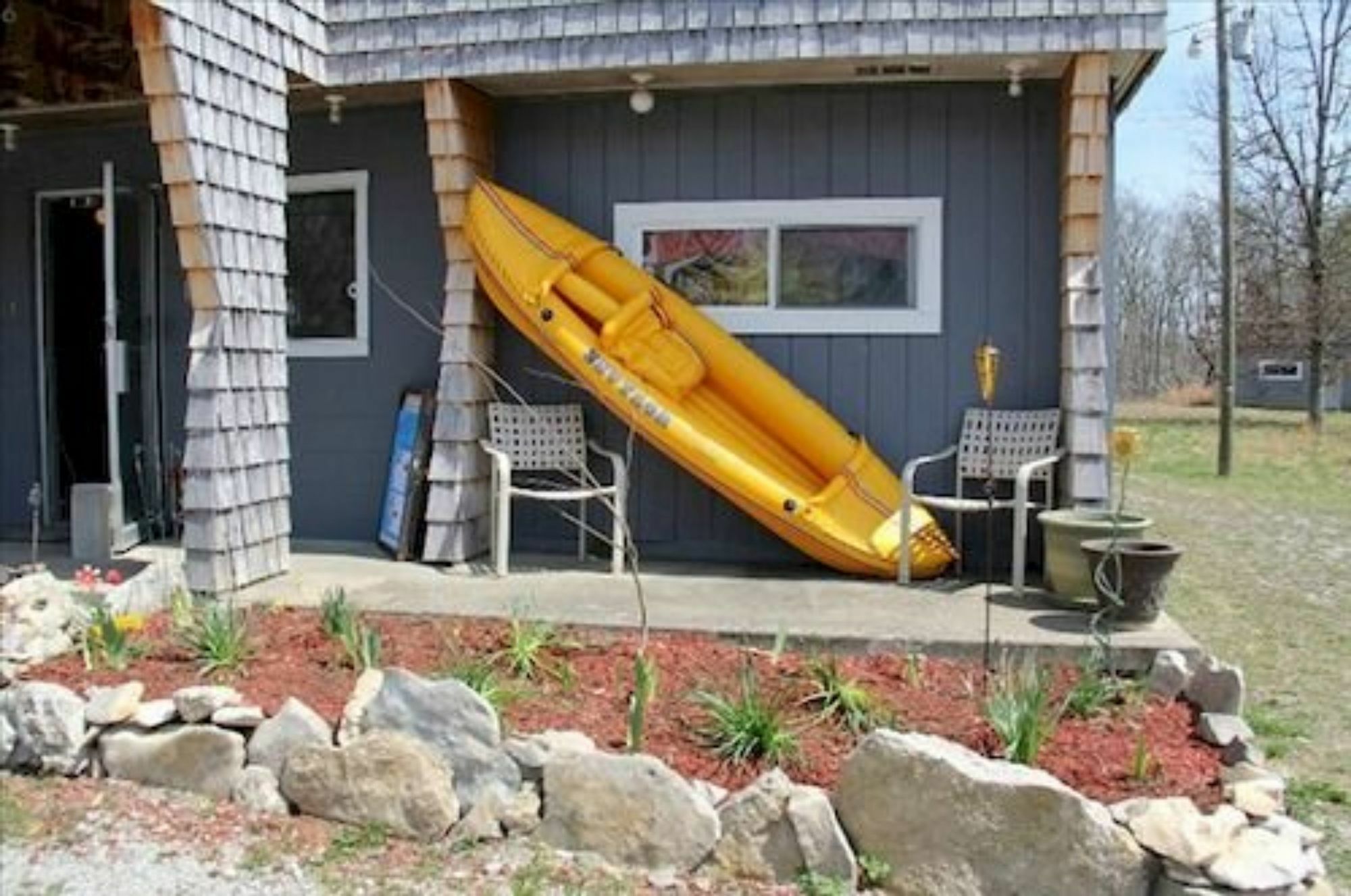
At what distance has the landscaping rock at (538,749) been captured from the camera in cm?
332

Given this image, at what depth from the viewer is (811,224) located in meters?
6.21

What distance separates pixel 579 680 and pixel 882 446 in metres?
2.60

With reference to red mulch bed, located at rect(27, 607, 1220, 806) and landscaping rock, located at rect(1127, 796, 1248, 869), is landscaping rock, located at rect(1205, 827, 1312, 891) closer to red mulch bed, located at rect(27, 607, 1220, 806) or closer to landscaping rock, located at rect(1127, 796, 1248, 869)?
landscaping rock, located at rect(1127, 796, 1248, 869)

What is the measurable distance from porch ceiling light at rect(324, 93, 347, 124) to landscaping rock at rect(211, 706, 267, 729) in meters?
3.78

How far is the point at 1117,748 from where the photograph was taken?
140 inches

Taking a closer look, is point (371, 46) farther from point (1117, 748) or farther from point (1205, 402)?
point (1205, 402)

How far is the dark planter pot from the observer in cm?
447

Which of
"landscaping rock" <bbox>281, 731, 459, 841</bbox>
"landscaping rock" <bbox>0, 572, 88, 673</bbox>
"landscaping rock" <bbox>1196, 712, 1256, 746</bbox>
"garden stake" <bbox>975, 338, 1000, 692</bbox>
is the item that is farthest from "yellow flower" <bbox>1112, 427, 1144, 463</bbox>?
"landscaping rock" <bbox>0, 572, 88, 673</bbox>

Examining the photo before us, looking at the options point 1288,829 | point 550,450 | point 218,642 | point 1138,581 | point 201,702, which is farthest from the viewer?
point 550,450

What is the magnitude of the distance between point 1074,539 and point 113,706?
3.41 m

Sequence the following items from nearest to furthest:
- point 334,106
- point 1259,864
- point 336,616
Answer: point 1259,864, point 336,616, point 334,106

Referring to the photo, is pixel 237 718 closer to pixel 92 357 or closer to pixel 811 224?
pixel 811 224

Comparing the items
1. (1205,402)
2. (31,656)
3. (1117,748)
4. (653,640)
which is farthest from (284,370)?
(1205,402)

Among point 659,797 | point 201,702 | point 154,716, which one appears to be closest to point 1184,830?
point 659,797
